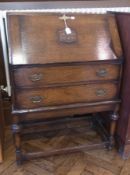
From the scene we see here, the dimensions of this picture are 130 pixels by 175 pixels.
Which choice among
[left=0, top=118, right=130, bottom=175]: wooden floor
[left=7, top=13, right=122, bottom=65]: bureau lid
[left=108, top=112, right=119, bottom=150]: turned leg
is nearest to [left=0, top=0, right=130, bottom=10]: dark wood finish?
[left=7, top=13, right=122, bottom=65]: bureau lid

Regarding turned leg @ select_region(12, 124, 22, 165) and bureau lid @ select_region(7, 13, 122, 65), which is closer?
bureau lid @ select_region(7, 13, 122, 65)

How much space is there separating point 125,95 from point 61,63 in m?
0.49

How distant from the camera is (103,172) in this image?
4.82 feet

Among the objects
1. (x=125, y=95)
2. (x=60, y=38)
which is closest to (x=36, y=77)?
(x=60, y=38)

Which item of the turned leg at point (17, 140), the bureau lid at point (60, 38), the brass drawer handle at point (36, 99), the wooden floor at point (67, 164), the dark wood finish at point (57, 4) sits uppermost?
the dark wood finish at point (57, 4)

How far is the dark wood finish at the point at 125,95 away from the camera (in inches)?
53.1

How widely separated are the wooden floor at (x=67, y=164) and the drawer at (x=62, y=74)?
0.60 meters

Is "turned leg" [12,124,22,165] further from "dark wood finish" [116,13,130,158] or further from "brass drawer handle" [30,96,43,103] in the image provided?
"dark wood finish" [116,13,130,158]

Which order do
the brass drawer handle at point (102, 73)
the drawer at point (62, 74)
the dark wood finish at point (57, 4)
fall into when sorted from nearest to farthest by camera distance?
the drawer at point (62, 74), the brass drawer handle at point (102, 73), the dark wood finish at point (57, 4)

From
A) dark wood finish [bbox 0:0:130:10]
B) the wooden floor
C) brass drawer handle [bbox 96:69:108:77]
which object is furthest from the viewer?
dark wood finish [bbox 0:0:130:10]

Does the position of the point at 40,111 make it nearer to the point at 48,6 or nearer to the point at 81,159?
the point at 81,159

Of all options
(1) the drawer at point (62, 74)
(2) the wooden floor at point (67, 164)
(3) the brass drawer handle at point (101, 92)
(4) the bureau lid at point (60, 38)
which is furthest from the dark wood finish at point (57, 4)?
(2) the wooden floor at point (67, 164)

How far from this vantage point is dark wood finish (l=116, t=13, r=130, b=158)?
135 centimetres

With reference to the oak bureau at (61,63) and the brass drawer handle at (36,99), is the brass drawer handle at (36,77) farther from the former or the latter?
the brass drawer handle at (36,99)
